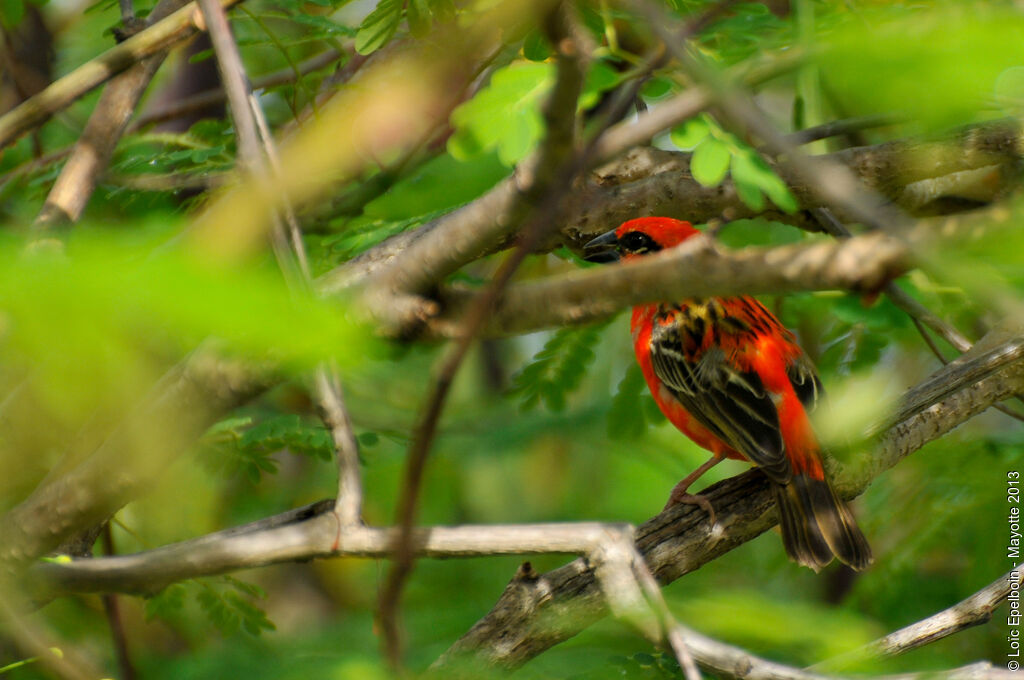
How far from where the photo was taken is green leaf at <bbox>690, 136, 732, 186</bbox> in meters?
2.61

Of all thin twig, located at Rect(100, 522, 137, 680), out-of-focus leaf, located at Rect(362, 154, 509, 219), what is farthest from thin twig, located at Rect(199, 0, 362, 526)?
out-of-focus leaf, located at Rect(362, 154, 509, 219)

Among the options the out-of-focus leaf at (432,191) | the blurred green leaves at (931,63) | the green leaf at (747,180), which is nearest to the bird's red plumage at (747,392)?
the out-of-focus leaf at (432,191)

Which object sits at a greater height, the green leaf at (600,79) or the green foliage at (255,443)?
the green leaf at (600,79)

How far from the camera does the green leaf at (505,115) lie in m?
2.57

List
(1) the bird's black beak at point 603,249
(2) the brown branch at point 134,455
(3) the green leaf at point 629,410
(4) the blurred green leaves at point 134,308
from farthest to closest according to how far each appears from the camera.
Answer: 1. (3) the green leaf at point 629,410
2. (1) the bird's black beak at point 603,249
3. (2) the brown branch at point 134,455
4. (4) the blurred green leaves at point 134,308

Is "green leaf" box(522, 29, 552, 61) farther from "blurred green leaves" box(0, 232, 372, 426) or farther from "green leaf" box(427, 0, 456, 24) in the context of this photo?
"blurred green leaves" box(0, 232, 372, 426)

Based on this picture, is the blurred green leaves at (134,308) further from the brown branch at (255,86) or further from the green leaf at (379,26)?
the brown branch at (255,86)

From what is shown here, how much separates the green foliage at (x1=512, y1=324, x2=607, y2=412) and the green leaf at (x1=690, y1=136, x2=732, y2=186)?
1.49m

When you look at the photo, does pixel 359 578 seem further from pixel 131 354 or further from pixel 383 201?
pixel 131 354

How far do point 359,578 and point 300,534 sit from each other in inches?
154

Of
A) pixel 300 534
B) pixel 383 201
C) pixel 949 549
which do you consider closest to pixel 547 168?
pixel 300 534

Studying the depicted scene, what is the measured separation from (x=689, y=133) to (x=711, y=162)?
0.41 feet

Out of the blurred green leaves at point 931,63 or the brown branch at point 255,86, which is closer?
the blurred green leaves at point 931,63

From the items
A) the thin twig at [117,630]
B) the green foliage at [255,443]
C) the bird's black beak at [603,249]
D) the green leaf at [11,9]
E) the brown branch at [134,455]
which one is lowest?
the thin twig at [117,630]
